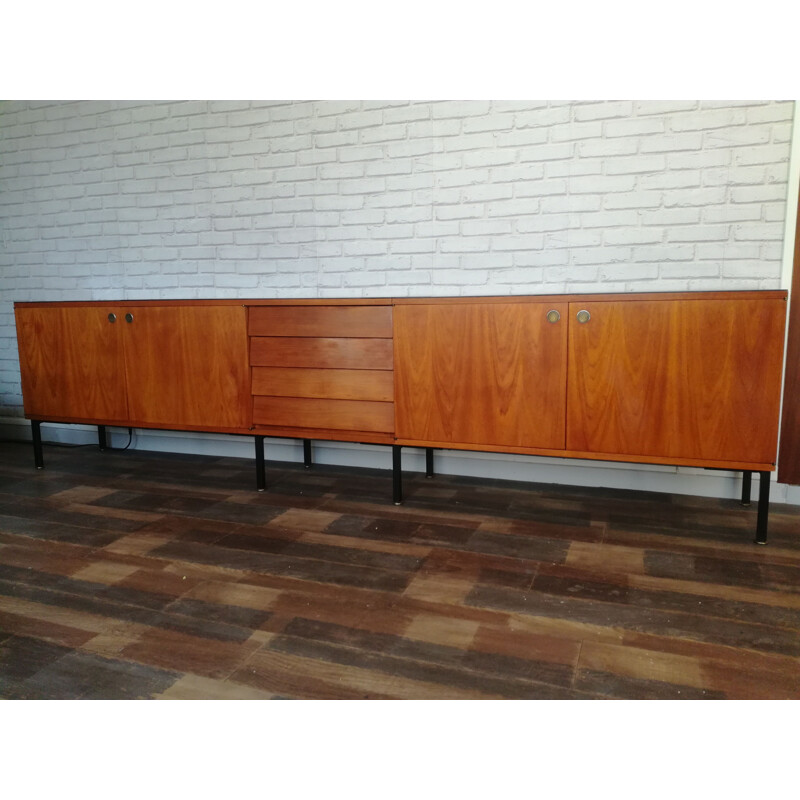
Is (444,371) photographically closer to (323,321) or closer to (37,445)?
(323,321)

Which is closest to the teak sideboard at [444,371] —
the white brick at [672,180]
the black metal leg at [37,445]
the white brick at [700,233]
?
the black metal leg at [37,445]

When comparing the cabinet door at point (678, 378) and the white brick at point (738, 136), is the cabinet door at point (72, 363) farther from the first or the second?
the white brick at point (738, 136)

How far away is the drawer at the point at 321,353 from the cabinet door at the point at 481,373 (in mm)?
80

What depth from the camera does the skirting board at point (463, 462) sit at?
2.61 metres

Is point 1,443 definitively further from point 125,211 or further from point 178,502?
point 178,502

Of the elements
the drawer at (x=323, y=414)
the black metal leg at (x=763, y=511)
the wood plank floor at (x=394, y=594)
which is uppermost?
the drawer at (x=323, y=414)

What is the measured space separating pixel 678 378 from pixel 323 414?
4.15 feet

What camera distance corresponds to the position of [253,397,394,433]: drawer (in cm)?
256

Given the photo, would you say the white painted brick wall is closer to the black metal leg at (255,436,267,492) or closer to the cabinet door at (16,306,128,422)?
the cabinet door at (16,306,128,422)

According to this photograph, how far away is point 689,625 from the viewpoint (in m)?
1.64

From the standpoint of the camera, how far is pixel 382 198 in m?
2.93

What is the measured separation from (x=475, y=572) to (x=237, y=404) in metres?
1.27

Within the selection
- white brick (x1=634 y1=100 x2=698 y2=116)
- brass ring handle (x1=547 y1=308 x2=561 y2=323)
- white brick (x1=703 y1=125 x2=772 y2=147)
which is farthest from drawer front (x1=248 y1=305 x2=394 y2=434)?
white brick (x1=703 y1=125 x2=772 y2=147)
